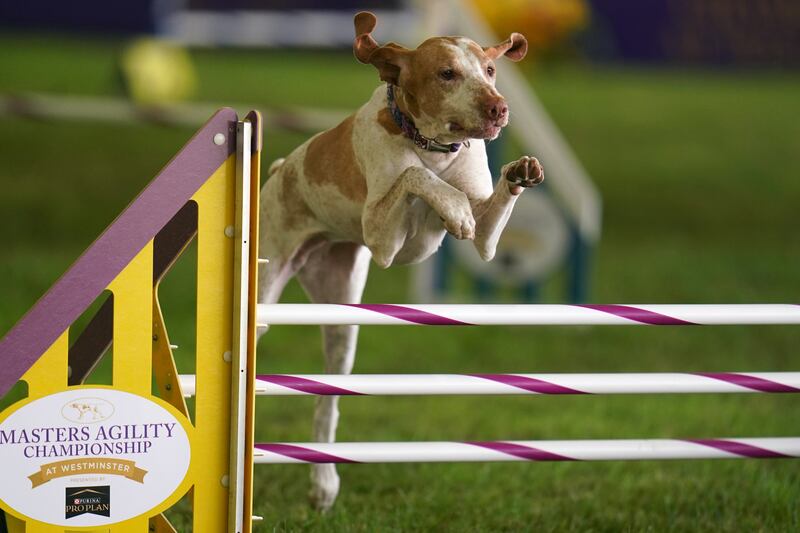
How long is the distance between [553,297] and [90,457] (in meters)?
6.46

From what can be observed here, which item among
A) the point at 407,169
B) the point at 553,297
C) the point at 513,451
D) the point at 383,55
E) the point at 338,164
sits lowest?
the point at 513,451

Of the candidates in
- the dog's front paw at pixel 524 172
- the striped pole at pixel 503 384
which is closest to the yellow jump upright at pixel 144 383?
the striped pole at pixel 503 384

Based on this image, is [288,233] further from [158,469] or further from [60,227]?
[60,227]

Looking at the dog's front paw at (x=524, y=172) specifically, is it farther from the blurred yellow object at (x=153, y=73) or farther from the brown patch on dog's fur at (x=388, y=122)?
the blurred yellow object at (x=153, y=73)

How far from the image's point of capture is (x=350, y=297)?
3203mm

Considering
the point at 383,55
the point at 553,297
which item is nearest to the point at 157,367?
the point at 383,55

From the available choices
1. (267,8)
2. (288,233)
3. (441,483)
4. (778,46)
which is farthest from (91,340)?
(778,46)

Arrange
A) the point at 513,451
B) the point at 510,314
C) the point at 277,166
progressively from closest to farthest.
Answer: the point at 510,314 → the point at 513,451 → the point at 277,166

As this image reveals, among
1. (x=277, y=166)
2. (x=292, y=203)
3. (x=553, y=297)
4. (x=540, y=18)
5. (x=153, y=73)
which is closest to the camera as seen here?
(x=292, y=203)

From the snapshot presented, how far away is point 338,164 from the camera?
2.85m

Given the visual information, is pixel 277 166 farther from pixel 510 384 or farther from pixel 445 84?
pixel 510 384

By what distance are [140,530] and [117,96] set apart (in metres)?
11.9

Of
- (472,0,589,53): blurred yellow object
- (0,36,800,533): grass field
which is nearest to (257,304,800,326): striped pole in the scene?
(0,36,800,533): grass field

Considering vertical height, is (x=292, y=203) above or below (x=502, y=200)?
above
